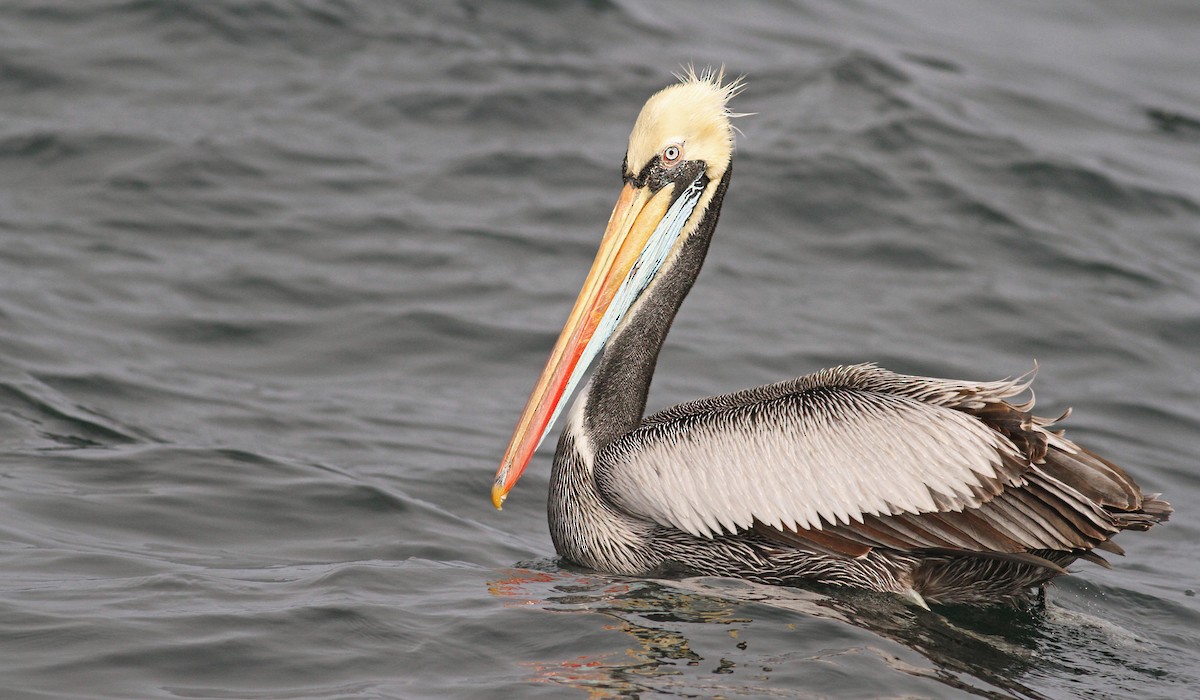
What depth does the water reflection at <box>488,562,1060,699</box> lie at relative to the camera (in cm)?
381

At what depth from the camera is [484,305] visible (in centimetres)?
858

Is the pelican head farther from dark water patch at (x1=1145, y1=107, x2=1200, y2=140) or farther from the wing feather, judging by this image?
dark water patch at (x1=1145, y1=107, x2=1200, y2=140)

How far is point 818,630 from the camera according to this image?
4.21 meters

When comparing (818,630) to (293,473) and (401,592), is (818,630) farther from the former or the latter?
(293,473)

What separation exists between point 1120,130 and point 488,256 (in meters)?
5.84

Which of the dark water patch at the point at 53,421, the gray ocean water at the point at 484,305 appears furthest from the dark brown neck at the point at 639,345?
the dark water patch at the point at 53,421

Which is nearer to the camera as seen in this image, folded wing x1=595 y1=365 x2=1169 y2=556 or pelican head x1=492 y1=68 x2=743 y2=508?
folded wing x1=595 y1=365 x2=1169 y2=556

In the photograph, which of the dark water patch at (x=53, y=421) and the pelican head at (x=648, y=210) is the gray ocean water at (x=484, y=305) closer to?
the dark water patch at (x=53, y=421)

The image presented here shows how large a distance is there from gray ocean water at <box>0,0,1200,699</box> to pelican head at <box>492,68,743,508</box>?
0.73 metres

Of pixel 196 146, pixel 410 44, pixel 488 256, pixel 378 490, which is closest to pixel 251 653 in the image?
pixel 378 490

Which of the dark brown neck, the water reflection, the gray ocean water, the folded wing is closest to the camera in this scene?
the water reflection

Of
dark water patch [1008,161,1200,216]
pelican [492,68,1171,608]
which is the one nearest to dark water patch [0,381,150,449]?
pelican [492,68,1171,608]

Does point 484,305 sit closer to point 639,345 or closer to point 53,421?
point 53,421

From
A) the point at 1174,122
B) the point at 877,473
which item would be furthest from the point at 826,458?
the point at 1174,122
